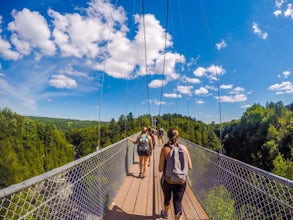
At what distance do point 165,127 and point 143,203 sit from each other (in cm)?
4413

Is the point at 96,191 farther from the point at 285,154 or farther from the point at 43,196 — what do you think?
the point at 285,154

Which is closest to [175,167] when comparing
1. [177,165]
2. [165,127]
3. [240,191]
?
[177,165]

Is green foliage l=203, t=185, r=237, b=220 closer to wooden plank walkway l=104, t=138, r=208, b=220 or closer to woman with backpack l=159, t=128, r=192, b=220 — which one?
wooden plank walkway l=104, t=138, r=208, b=220

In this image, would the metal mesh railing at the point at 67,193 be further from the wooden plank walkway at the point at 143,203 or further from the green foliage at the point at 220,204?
the green foliage at the point at 220,204

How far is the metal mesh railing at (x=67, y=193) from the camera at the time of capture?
54.3 inches

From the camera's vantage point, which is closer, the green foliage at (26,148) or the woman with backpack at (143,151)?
the woman with backpack at (143,151)

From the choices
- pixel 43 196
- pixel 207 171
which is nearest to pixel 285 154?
pixel 207 171

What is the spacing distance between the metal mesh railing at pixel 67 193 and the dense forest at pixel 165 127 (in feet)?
56.4

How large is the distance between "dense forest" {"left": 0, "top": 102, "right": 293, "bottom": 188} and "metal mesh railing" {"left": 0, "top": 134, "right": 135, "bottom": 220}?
17193mm

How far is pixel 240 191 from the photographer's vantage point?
2.56m

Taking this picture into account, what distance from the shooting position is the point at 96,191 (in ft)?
10.1

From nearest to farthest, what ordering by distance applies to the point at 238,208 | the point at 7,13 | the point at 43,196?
the point at 43,196, the point at 238,208, the point at 7,13

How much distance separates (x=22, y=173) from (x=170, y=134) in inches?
1813

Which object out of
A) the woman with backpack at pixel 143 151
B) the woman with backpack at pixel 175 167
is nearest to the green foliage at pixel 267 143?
the woman with backpack at pixel 143 151
